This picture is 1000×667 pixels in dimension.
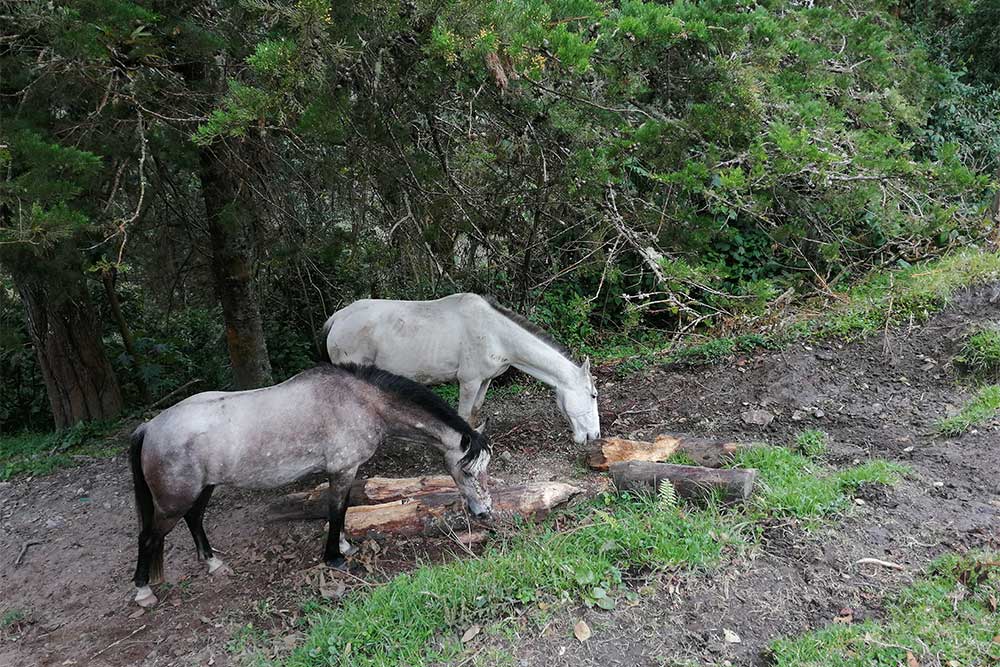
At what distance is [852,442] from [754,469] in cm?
136

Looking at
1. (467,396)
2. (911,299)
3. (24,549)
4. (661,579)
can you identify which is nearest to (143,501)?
(24,549)

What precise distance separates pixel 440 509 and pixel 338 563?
0.82 m

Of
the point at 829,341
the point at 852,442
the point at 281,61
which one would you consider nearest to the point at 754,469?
the point at 852,442

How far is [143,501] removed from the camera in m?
4.65

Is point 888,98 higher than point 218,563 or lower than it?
higher

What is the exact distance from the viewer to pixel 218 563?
5043mm

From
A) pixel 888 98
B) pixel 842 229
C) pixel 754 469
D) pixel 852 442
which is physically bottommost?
pixel 852 442

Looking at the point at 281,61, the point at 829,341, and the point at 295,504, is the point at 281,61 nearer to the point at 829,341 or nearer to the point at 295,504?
the point at 295,504

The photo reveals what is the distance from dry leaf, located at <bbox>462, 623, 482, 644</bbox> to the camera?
11.9 ft

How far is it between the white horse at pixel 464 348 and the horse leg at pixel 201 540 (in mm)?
1900

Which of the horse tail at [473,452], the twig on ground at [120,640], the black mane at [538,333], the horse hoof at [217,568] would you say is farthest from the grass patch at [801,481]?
the twig on ground at [120,640]

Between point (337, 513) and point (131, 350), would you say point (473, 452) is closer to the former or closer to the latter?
point (337, 513)

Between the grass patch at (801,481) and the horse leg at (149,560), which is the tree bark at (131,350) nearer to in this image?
the horse leg at (149,560)

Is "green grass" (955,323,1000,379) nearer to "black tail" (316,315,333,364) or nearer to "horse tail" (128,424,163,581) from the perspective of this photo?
"black tail" (316,315,333,364)
